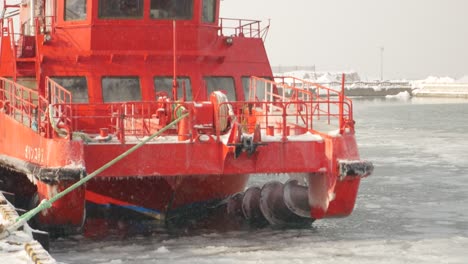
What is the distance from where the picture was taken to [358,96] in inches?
3307

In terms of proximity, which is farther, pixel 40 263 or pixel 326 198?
pixel 326 198

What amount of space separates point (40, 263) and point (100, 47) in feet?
21.8

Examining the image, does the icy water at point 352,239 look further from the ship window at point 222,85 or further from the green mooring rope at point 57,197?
the ship window at point 222,85

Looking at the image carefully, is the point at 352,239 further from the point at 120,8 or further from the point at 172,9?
the point at 120,8

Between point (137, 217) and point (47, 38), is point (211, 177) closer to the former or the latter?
point (137, 217)

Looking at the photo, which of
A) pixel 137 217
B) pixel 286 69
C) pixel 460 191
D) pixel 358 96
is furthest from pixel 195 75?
pixel 286 69

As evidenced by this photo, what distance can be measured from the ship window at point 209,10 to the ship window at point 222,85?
105 cm

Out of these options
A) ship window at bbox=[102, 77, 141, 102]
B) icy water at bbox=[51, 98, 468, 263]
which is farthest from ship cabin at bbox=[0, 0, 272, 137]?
icy water at bbox=[51, 98, 468, 263]

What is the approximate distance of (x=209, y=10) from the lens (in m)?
14.4

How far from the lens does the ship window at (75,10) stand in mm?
13469

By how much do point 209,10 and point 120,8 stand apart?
1.69 meters

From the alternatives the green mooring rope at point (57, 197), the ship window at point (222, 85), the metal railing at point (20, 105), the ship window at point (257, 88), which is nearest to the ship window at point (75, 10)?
the metal railing at point (20, 105)

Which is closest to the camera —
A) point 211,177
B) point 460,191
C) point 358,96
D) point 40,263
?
point 40,263

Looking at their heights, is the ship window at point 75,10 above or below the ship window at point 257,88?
above
